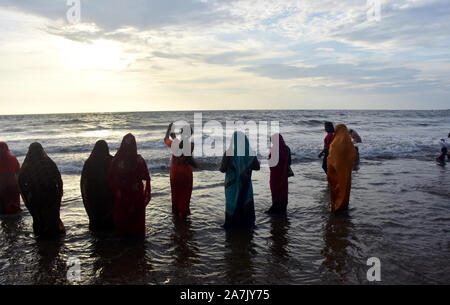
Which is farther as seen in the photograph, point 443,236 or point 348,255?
point 443,236

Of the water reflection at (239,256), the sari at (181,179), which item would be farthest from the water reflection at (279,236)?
the sari at (181,179)

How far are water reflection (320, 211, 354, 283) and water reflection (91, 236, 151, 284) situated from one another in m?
2.19

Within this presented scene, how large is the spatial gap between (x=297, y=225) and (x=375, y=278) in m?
1.96

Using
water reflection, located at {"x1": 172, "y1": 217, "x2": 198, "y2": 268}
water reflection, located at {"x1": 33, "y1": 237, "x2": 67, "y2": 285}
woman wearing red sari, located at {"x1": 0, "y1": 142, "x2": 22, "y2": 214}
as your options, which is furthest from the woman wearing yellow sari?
woman wearing red sari, located at {"x1": 0, "y1": 142, "x2": 22, "y2": 214}

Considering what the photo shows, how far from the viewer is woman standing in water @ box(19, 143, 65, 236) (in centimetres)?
474

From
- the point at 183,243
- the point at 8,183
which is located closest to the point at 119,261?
the point at 183,243

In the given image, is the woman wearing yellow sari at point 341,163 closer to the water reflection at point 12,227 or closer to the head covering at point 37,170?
the head covering at point 37,170

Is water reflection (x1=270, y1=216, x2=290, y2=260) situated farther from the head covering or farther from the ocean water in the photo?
the head covering

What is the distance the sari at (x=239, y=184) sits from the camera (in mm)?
5066

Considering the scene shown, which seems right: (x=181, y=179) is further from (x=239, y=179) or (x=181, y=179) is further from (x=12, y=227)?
(x=12, y=227)

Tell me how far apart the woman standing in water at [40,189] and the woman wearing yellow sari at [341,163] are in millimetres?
4738

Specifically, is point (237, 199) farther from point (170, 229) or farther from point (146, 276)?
point (146, 276)
